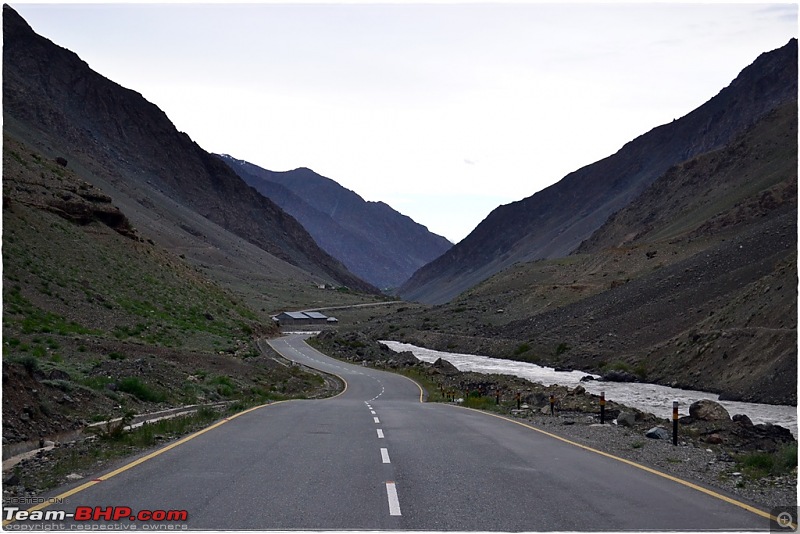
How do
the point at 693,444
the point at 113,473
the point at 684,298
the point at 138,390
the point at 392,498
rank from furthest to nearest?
the point at 684,298 < the point at 138,390 < the point at 693,444 < the point at 113,473 < the point at 392,498

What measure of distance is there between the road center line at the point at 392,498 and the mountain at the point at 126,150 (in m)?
122

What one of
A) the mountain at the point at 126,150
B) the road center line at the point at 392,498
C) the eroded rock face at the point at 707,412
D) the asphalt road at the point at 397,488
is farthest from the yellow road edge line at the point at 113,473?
the mountain at the point at 126,150

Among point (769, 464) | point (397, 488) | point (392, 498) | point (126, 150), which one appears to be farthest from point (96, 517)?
point (126, 150)

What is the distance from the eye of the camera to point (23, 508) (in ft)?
28.8

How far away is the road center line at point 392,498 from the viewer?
8866 mm

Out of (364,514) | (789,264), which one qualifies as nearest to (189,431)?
(364,514)

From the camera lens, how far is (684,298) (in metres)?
65.2

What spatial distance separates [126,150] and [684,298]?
14490 cm


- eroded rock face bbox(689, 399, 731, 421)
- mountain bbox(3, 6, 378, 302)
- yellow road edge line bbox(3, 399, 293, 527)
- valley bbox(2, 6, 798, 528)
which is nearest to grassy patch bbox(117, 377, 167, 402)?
valley bbox(2, 6, 798, 528)

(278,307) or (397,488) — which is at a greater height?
(278,307)

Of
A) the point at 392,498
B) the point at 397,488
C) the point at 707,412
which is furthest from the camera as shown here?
the point at 707,412

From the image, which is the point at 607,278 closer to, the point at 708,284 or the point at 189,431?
the point at 708,284

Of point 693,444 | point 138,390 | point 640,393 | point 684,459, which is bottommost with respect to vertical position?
point 138,390

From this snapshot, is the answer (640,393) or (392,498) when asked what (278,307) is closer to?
(640,393)
